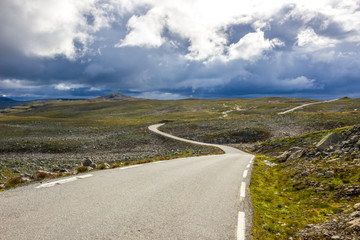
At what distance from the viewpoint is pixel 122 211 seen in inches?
263

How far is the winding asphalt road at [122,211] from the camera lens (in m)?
5.41

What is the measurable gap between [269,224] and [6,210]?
782 centimetres

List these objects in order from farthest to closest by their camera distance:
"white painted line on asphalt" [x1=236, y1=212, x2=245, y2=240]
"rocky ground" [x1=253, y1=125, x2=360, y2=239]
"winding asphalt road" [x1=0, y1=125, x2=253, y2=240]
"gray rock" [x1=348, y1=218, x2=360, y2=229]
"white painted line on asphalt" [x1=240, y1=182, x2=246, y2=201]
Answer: "white painted line on asphalt" [x1=240, y1=182, x2=246, y2=201] < "rocky ground" [x1=253, y1=125, x2=360, y2=239] < "white painted line on asphalt" [x1=236, y1=212, x2=245, y2=240] < "gray rock" [x1=348, y1=218, x2=360, y2=229] < "winding asphalt road" [x1=0, y1=125, x2=253, y2=240]

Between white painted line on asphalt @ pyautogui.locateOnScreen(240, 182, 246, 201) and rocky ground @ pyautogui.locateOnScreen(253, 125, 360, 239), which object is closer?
rocky ground @ pyautogui.locateOnScreen(253, 125, 360, 239)

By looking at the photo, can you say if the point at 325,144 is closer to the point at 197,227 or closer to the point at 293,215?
the point at 293,215

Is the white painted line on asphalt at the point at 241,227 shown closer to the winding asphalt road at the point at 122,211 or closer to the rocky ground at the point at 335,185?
the winding asphalt road at the point at 122,211

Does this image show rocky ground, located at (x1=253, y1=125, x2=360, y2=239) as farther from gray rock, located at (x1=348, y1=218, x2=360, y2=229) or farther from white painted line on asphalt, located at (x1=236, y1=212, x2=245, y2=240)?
white painted line on asphalt, located at (x1=236, y1=212, x2=245, y2=240)

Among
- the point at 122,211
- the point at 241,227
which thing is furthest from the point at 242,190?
the point at 122,211

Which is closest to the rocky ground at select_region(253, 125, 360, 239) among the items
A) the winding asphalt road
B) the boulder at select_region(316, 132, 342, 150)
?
the boulder at select_region(316, 132, 342, 150)

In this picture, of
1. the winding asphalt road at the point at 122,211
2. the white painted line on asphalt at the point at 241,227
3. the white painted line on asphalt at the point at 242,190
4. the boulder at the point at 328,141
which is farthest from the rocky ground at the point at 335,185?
the white painted line on asphalt at the point at 242,190

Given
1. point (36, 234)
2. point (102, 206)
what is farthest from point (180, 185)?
point (36, 234)

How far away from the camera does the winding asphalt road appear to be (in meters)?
5.41

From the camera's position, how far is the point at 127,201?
758cm

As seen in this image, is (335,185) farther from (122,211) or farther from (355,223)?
(122,211)
